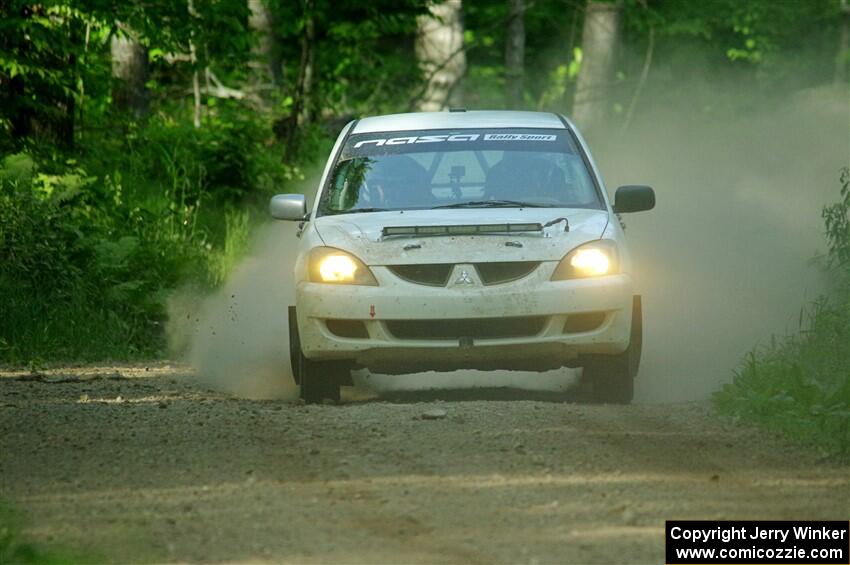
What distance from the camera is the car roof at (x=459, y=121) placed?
1104 centimetres

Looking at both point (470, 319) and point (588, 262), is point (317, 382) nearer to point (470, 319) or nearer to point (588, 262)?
point (470, 319)

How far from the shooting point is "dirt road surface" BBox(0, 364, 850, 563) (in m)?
5.88

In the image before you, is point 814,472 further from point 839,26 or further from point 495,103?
point 839,26

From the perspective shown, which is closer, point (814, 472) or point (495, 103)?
point (814, 472)

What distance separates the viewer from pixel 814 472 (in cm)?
733

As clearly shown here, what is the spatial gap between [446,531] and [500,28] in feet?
93.1

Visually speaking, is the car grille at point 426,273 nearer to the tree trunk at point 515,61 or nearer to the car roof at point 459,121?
the car roof at point 459,121

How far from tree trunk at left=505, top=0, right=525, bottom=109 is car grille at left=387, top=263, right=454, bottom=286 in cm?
1968

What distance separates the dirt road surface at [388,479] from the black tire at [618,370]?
403 mm

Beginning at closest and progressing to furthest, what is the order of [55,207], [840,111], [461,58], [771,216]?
[55,207] → [771,216] → [461,58] → [840,111]

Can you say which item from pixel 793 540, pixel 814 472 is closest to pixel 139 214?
pixel 814 472

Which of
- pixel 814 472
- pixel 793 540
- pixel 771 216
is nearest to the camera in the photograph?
pixel 793 540

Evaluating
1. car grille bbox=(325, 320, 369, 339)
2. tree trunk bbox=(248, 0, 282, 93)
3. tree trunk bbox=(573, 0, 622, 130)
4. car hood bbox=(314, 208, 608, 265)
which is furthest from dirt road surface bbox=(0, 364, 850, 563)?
tree trunk bbox=(573, 0, 622, 130)

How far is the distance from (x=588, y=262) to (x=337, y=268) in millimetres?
1459
